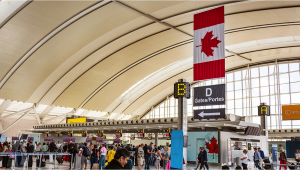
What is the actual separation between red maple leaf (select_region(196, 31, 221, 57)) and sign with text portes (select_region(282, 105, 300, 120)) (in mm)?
12291

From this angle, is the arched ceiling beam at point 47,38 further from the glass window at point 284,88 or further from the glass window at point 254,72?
the glass window at point 284,88

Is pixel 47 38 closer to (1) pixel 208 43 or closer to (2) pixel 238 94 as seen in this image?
(1) pixel 208 43

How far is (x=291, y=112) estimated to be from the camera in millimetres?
21844

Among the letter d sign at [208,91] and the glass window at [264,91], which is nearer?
the letter d sign at [208,91]

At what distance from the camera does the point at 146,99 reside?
156 feet

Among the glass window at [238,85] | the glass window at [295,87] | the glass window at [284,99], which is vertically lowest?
the glass window at [284,99]

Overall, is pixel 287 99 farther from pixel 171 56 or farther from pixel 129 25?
pixel 129 25

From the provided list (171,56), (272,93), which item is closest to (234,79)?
(272,93)

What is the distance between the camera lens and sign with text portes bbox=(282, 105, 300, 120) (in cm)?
2159

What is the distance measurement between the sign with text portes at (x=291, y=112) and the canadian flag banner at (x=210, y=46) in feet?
40.1

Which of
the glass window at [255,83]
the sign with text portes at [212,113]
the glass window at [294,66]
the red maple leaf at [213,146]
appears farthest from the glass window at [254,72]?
the sign with text portes at [212,113]

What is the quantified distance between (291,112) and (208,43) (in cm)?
1280

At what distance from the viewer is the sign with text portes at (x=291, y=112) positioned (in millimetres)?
21594

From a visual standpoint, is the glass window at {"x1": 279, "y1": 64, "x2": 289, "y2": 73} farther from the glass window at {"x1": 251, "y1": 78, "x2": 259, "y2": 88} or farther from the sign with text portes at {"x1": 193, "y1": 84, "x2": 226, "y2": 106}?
the sign with text portes at {"x1": 193, "y1": 84, "x2": 226, "y2": 106}
